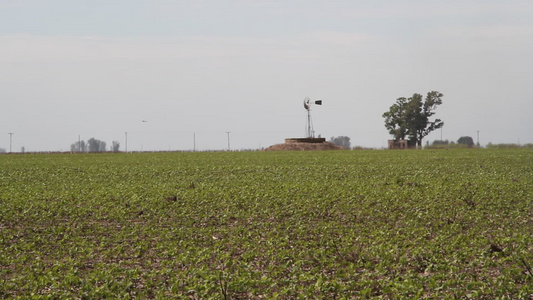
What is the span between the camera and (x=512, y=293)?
12148 millimetres

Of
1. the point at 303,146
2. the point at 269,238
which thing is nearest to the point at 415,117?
the point at 303,146

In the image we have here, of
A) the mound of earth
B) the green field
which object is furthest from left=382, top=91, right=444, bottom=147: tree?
the green field

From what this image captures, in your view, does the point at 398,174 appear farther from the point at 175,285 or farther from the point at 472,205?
the point at 175,285

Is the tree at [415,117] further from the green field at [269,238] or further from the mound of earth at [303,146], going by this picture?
the green field at [269,238]

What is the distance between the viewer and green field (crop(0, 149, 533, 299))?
41.8 ft

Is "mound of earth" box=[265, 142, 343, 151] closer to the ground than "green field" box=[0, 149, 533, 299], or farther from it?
farther from it

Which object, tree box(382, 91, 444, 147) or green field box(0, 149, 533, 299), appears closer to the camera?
green field box(0, 149, 533, 299)

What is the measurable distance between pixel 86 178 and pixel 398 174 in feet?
57.2

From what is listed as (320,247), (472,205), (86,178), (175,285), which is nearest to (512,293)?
(320,247)

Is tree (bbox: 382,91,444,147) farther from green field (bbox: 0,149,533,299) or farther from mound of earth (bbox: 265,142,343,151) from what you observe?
green field (bbox: 0,149,533,299)

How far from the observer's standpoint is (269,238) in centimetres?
1738

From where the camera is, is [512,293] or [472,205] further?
[472,205]

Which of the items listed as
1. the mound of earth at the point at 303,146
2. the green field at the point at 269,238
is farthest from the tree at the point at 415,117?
the green field at the point at 269,238

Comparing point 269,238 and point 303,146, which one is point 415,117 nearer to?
point 303,146
